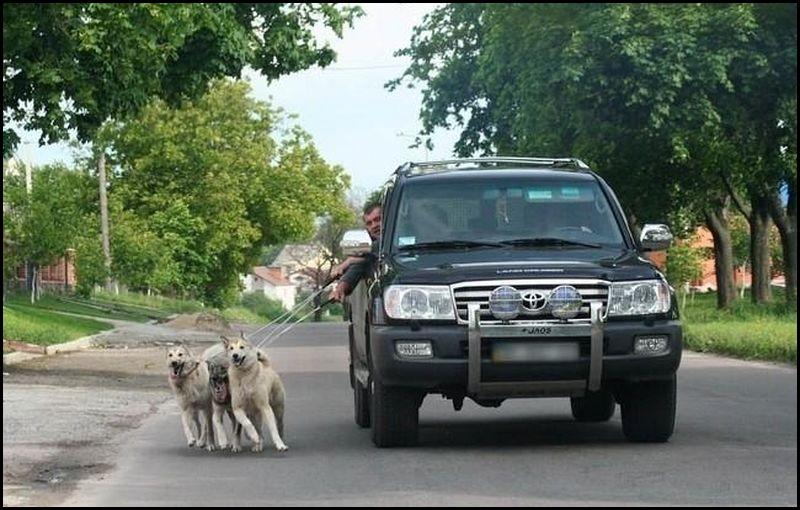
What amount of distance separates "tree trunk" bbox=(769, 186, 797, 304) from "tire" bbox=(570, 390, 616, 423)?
2820cm

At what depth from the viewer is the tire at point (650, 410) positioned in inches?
487

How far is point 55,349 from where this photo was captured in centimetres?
3288

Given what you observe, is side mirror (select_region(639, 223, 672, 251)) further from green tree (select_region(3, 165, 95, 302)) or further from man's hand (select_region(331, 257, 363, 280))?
green tree (select_region(3, 165, 95, 302))

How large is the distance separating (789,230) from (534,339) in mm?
32322

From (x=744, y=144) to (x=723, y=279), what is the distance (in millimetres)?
7690

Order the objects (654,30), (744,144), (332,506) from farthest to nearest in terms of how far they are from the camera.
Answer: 1. (744,144)
2. (654,30)
3. (332,506)

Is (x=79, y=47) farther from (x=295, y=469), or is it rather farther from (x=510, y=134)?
(x=510, y=134)

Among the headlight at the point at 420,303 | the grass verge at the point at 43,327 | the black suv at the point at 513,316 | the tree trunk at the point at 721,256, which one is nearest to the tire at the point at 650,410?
the black suv at the point at 513,316

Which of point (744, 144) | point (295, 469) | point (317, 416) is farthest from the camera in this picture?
point (744, 144)

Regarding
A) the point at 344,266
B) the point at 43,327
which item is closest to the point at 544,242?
the point at 344,266

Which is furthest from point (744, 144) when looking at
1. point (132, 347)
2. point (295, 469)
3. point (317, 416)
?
point (295, 469)

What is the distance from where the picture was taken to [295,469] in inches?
447

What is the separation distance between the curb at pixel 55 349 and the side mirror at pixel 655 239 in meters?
15.7

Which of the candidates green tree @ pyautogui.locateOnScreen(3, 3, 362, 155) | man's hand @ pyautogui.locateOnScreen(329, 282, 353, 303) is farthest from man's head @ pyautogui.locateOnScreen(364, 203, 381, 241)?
green tree @ pyautogui.locateOnScreen(3, 3, 362, 155)
